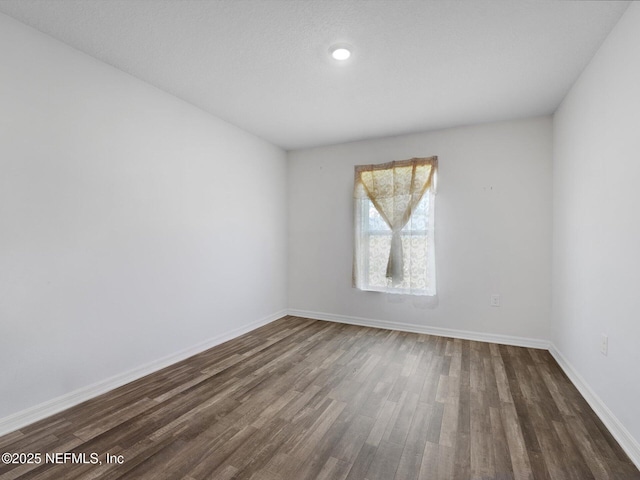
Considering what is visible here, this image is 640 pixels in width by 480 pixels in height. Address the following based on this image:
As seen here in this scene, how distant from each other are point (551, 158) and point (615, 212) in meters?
1.62

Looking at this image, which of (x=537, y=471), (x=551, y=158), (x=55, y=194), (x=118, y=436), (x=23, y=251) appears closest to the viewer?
(x=537, y=471)

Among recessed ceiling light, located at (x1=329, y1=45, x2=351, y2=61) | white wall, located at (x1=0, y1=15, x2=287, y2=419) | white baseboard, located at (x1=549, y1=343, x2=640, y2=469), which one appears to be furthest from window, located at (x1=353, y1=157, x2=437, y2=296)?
recessed ceiling light, located at (x1=329, y1=45, x2=351, y2=61)

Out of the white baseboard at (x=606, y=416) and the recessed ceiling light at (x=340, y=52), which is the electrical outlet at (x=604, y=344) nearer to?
the white baseboard at (x=606, y=416)

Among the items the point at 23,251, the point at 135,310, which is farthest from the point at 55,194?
the point at 135,310

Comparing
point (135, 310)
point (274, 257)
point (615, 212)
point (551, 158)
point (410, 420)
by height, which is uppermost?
point (551, 158)

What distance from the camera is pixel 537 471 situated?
4.90ft

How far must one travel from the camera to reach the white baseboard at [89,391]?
71.7 inches

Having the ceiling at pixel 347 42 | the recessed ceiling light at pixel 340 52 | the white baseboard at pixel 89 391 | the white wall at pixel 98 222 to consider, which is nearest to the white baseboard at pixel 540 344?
the white wall at pixel 98 222

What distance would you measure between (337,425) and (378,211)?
258 centimetres

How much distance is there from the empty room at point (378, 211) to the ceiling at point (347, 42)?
0.02m

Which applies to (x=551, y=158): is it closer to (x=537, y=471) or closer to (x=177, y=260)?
(x=537, y=471)

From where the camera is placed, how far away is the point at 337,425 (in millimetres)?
1868

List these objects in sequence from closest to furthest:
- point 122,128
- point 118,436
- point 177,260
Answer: point 118,436
point 122,128
point 177,260

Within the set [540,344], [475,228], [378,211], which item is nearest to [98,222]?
[378,211]
